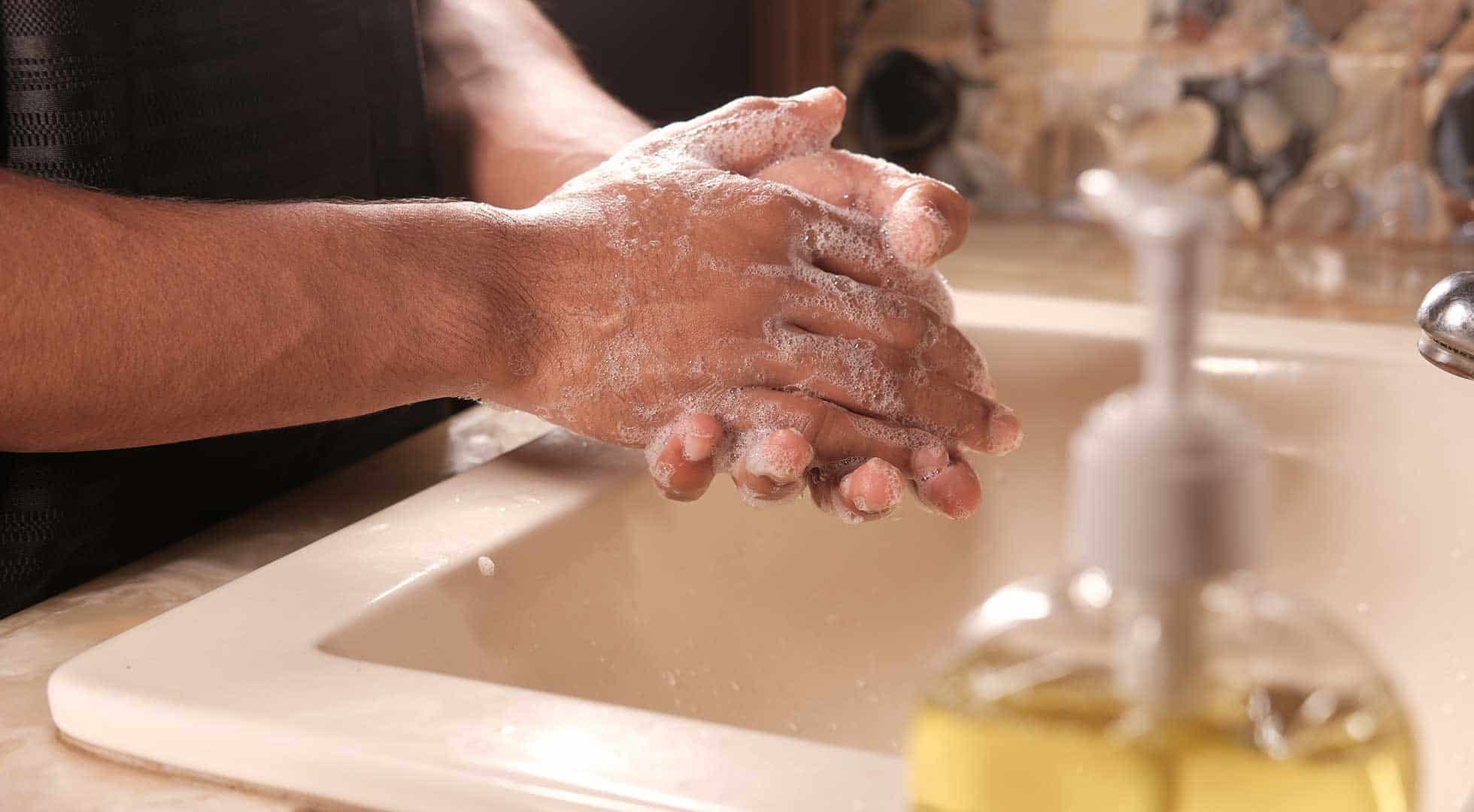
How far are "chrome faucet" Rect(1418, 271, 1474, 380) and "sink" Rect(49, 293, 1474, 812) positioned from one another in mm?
196

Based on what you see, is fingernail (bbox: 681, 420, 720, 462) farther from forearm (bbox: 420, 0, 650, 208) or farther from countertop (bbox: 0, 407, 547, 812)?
forearm (bbox: 420, 0, 650, 208)

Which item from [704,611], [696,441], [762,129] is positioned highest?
[762,129]

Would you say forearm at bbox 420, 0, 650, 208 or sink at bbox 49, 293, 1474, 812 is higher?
forearm at bbox 420, 0, 650, 208

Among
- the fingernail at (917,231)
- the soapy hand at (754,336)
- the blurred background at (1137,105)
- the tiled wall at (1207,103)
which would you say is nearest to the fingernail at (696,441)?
the soapy hand at (754,336)

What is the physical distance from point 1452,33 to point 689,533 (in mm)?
916

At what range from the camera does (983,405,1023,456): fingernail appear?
0.62 metres

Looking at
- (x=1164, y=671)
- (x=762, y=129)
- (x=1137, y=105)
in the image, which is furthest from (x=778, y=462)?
(x=1137, y=105)

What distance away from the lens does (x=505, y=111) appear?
32.2 inches

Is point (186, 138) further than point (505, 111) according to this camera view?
No

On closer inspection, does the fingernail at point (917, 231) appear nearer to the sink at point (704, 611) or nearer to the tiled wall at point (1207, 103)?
the sink at point (704, 611)

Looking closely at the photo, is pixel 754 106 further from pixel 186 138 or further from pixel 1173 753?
pixel 1173 753

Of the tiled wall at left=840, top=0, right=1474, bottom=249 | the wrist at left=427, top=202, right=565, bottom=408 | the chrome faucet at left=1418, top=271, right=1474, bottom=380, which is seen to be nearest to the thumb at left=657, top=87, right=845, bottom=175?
the wrist at left=427, top=202, right=565, bottom=408

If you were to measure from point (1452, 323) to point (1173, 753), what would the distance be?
33 cm

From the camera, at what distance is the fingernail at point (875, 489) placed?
56cm
